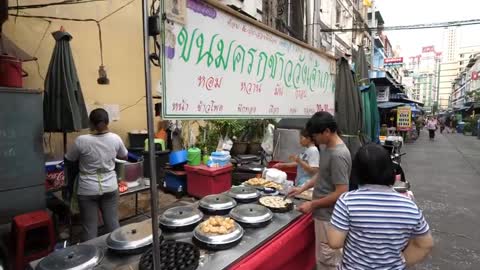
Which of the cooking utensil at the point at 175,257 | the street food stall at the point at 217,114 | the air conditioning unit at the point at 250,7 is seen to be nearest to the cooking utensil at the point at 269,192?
the street food stall at the point at 217,114

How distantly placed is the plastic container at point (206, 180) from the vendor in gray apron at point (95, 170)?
2.44 meters

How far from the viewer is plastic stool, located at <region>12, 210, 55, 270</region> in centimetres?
331

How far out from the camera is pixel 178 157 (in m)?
6.76

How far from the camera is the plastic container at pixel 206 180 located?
6055mm

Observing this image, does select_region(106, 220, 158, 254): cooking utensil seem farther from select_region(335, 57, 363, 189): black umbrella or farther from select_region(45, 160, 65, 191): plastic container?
select_region(45, 160, 65, 191): plastic container

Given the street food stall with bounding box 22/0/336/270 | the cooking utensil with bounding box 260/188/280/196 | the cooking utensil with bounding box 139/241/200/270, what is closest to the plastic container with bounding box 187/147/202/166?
the cooking utensil with bounding box 260/188/280/196

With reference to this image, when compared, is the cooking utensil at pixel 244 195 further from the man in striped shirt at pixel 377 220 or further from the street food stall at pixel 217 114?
the man in striped shirt at pixel 377 220

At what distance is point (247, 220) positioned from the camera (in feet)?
7.39

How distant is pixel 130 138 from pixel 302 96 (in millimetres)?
5179

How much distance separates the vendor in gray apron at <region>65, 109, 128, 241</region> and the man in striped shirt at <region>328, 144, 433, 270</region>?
294cm

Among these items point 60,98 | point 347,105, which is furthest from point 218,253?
point 60,98

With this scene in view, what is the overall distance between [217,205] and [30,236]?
2.62 metres

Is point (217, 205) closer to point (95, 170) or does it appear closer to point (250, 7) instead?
point (95, 170)

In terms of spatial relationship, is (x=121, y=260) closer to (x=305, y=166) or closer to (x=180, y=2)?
(x=180, y=2)
